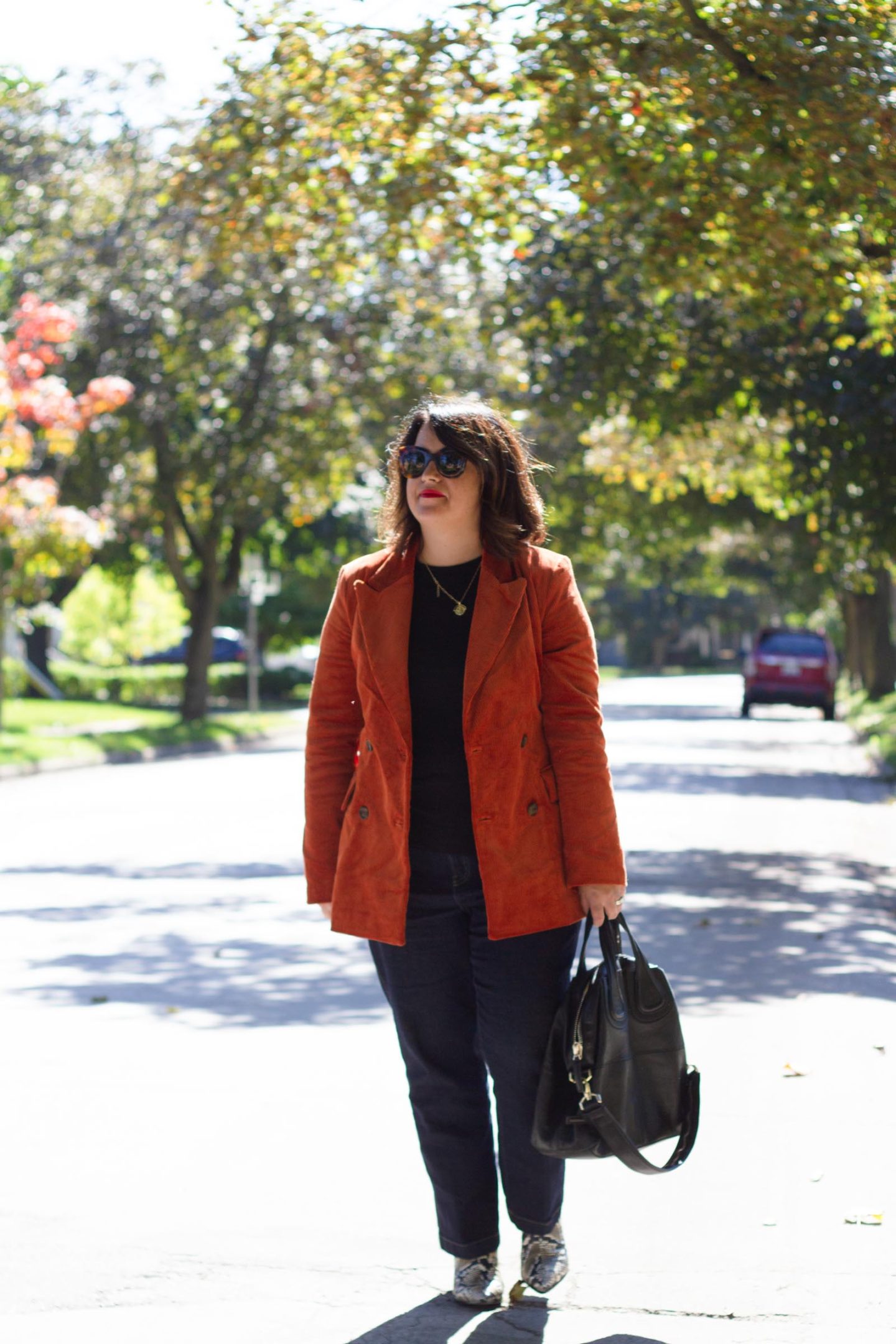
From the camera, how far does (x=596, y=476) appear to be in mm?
33750

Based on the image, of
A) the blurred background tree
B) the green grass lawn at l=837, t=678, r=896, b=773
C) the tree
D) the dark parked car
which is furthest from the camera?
the dark parked car

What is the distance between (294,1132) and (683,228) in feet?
24.0

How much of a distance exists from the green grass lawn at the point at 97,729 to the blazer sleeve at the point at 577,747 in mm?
17114

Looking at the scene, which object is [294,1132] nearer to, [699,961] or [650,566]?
[699,961]

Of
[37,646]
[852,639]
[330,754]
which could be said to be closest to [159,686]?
[37,646]

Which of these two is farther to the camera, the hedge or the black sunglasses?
the hedge

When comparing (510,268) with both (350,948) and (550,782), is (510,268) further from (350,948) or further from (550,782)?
(550,782)

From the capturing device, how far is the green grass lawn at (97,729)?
2245 cm

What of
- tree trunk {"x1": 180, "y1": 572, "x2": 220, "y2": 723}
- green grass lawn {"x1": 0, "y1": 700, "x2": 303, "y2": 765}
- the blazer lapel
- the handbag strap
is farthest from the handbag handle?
tree trunk {"x1": 180, "y1": 572, "x2": 220, "y2": 723}

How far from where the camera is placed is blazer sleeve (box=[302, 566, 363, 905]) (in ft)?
13.6

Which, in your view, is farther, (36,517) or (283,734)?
(283,734)

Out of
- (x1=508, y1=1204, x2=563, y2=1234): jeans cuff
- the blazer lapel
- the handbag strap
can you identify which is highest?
the blazer lapel

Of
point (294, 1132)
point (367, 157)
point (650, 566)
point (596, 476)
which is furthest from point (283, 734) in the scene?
point (650, 566)

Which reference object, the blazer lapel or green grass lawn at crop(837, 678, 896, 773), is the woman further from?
green grass lawn at crop(837, 678, 896, 773)
